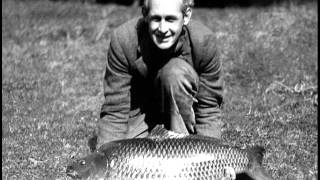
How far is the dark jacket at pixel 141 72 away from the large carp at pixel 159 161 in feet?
2.04

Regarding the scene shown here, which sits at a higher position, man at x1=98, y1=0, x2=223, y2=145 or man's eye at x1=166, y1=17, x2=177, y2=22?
man's eye at x1=166, y1=17, x2=177, y2=22

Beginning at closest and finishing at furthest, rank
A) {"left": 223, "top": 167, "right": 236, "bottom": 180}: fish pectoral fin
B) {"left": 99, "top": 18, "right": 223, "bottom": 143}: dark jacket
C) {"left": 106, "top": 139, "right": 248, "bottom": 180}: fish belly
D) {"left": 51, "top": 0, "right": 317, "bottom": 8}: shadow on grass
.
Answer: {"left": 106, "top": 139, "right": 248, "bottom": 180}: fish belly → {"left": 223, "top": 167, "right": 236, "bottom": 180}: fish pectoral fin → {"left": 99, "top": 18, "right": 223, "bottom": 143}: dark jacket → {"left": 51, "top": 0, "right": 317, "bottom": 8}: shadow on grass

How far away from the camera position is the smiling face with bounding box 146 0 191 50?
3.52 meters

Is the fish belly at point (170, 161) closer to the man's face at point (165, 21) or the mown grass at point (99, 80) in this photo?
the man's face at point (165, 21)

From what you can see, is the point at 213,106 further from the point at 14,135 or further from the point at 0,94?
the point at 0,94

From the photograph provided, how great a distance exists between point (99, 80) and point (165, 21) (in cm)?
293

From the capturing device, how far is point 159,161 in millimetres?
3252

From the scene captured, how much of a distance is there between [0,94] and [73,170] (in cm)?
291

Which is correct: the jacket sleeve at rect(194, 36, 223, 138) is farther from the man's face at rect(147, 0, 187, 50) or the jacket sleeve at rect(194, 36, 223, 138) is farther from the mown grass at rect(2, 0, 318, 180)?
the mown grass at rect(2, 0, 318, 180)

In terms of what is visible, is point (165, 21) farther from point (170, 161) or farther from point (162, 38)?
point (170, 161)

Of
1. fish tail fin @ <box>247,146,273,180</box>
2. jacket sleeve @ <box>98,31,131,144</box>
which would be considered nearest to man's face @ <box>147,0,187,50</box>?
jacket sleeve @ <box>98,31,131,144</box>

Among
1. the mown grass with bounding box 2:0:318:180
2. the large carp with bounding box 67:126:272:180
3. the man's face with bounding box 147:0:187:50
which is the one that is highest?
the man's face with bounding box 147:0:187:50

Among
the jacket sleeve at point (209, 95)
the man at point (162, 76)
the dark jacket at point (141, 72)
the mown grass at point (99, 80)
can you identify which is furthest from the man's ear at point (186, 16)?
the mown grass at point (99, 80)

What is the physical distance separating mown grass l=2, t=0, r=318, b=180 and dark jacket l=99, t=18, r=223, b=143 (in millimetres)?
533
